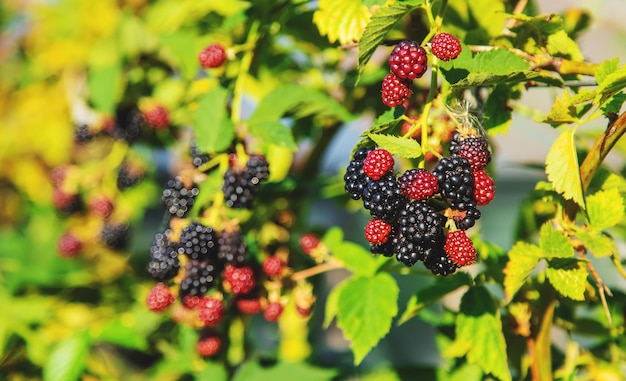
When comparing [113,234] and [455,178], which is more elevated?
[455,178]

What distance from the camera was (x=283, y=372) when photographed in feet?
3.82

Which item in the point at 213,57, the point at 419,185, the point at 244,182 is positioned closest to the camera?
the point at 419,185

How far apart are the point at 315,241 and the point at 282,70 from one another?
1.70ft

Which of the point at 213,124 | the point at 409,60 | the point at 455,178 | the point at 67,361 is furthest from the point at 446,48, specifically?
the point at 67,361

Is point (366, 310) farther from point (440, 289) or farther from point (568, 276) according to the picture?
point (568, 276)

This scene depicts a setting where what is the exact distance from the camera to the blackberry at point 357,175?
0.68 meters

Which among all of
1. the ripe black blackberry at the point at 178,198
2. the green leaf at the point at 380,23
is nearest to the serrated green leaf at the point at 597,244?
the green leaf at the point at 380,23

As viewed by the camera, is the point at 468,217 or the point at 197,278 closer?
the point at 468,217

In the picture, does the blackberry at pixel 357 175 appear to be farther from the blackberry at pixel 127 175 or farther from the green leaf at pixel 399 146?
the blackberry at pixel 127 175

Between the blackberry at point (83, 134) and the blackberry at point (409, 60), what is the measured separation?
1.13 m

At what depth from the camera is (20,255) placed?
182 centimetres

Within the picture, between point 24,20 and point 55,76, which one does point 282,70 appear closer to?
point 55,76

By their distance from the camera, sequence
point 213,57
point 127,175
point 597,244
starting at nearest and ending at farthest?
point 597,244, point 213,57, point 127,175

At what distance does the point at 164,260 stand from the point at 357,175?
433mm
